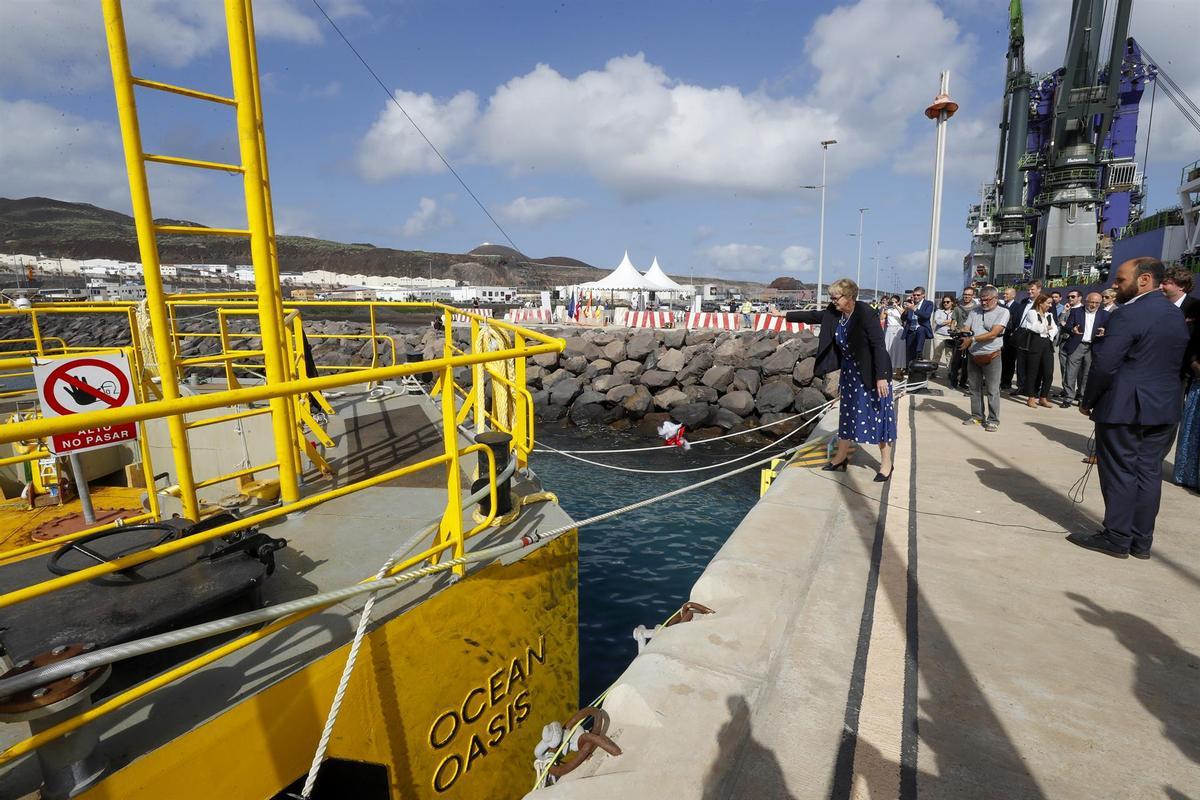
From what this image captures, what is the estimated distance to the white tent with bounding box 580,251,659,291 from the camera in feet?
148

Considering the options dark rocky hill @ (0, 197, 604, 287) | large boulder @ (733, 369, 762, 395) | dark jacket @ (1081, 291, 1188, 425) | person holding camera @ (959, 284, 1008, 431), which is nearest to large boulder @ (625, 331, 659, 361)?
large boulder @ (733, 369, 762, 395)

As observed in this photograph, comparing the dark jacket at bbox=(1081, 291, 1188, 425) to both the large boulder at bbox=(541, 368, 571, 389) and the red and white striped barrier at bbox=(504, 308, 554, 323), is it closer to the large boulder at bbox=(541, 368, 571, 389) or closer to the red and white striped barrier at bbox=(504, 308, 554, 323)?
the large boulder at bbox=(541, 368, 571, 389)

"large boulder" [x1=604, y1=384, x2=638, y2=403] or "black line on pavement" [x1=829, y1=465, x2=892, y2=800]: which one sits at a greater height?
"black line on pavement" [x1=829, y1=465, x2=892, y2=800]

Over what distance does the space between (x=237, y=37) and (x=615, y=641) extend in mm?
6095

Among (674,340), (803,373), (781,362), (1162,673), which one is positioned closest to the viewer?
(1162,673)

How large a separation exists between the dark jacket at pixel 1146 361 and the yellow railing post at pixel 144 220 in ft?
18.3

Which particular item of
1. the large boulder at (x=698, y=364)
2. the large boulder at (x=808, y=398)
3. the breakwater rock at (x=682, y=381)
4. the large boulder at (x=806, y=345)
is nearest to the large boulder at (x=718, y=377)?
the breakwater rock at (x=682, y=381)

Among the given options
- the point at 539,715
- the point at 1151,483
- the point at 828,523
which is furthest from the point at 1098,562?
the point at 539,715

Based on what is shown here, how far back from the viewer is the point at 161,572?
2.43m

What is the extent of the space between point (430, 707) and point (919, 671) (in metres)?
2.40

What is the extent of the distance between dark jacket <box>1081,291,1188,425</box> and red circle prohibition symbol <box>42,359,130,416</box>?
19.3 ft

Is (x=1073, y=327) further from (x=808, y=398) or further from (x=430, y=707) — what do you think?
(x=430, y=707)

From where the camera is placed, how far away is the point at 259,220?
12.3 ft

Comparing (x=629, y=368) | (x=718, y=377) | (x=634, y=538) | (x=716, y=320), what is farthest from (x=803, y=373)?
(x=716, y=320)
